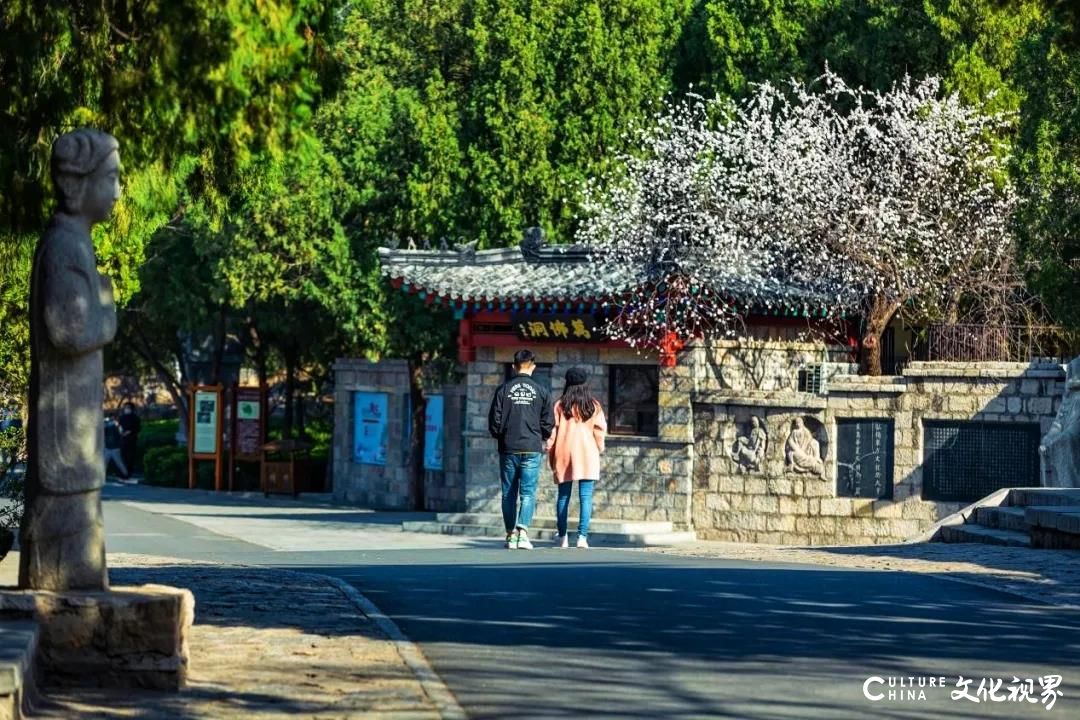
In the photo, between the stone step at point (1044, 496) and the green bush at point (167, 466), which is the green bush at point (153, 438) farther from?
the stone step at point (1044, 496)

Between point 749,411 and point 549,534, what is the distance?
149 inches

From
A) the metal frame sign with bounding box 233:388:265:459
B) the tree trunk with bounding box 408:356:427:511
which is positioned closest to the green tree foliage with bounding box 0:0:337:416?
the tree trunk with bounding box 408:356:427:511

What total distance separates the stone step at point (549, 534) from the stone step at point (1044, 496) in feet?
26.0

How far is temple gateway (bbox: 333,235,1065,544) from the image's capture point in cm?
2892

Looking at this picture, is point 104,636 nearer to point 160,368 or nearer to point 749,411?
point 749,411

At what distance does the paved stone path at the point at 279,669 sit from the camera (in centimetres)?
805

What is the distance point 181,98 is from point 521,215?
2516 cm

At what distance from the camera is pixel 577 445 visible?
2098 cm

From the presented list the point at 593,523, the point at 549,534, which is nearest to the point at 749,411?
the point at 593,523

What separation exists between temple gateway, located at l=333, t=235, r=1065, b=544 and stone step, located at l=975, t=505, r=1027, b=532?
309 inches

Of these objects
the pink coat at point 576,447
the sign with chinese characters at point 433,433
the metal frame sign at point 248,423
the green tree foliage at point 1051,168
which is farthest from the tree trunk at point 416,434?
the pink coat at point 576,447

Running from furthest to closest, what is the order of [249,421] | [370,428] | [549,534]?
[249,421]
[370,428]
[549,534]

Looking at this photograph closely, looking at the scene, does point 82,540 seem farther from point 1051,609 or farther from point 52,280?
point 1051,609

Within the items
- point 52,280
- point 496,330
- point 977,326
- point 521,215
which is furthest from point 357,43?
point 52,280
